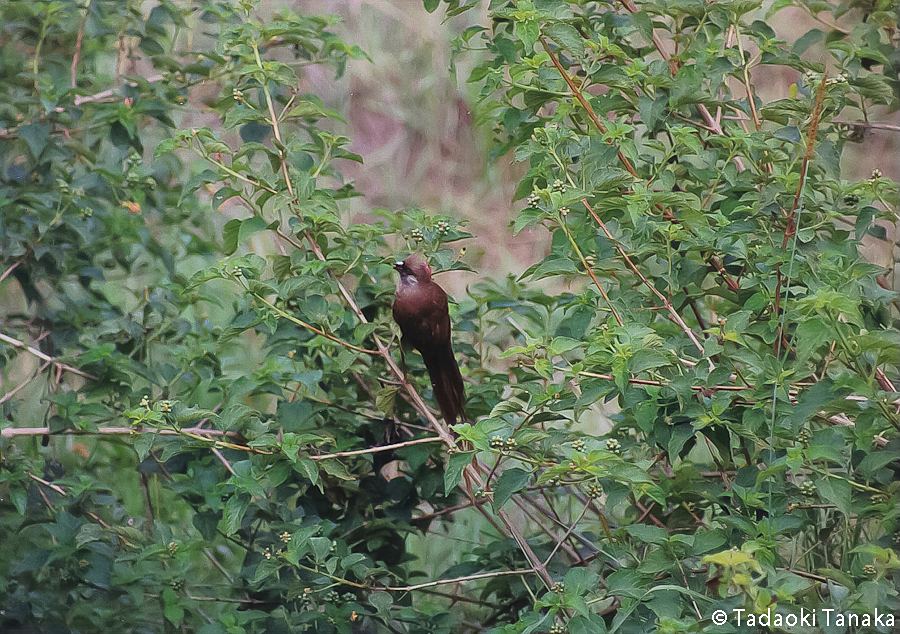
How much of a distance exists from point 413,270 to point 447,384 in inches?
8.2

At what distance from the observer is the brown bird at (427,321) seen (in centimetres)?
137

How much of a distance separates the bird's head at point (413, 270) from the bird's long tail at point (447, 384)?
0.39 feet

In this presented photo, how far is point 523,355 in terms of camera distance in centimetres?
118

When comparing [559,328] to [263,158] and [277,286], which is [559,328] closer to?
[277,286]

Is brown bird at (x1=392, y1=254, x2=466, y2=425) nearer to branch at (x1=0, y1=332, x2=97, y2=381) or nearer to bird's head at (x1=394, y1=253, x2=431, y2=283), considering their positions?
bird's head at (x1=394, y1=253, x2=431, y2=283)

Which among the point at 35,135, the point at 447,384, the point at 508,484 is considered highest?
the point at 35,135

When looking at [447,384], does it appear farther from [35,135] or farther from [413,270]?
[35,135]

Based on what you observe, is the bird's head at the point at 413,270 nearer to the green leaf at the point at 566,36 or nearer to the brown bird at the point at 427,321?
the brown bird at the point at 427,321

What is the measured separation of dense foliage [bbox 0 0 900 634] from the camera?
109 centimetres

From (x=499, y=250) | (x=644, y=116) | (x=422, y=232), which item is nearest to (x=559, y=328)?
(x=422, y=232)

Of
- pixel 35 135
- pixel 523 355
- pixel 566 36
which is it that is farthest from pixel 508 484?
pixel 35 135

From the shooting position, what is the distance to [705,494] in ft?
4.12

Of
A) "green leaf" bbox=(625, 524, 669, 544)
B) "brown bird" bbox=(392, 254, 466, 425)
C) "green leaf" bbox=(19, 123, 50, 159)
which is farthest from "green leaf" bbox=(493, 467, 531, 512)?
"green leaf" bbox=(19, 123, 50, 159)

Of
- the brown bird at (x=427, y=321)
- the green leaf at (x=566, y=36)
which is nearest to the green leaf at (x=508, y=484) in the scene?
the brown bird at (x=427, y=321)
